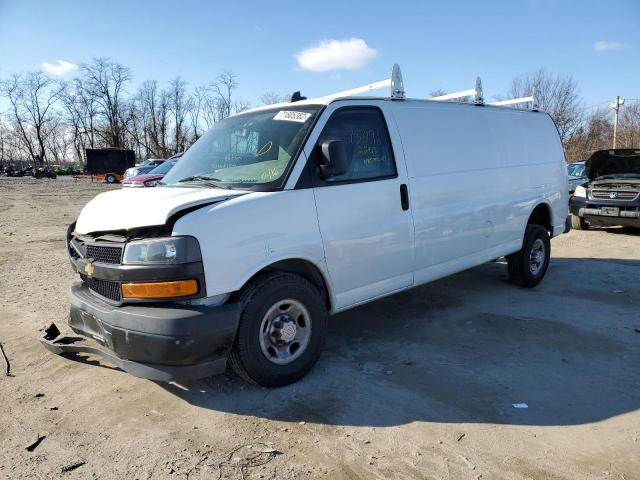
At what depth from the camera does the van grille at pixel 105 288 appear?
132 inches

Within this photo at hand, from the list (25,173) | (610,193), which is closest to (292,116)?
(610,193)

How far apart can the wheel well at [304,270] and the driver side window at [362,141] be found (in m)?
0.65

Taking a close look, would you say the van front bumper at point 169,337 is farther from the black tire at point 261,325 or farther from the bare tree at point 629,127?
the bare tree at point 629,127

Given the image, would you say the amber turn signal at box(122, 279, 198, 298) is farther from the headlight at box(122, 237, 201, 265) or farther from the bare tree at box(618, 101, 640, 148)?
the bare tree at box(618, 101, 640, 148)

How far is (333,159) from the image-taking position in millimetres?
3623

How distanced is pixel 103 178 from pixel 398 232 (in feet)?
149

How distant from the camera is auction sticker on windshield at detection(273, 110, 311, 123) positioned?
3.89 m

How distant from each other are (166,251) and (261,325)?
0.84m

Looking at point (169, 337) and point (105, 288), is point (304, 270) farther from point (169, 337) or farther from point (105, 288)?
point (105, 288)

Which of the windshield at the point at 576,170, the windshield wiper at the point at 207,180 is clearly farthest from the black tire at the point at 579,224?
the windshield wiper at the point at 207,180

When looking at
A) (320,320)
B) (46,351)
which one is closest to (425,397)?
(320,320)

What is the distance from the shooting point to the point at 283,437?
3.01 metres

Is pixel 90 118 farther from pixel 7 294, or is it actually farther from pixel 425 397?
pixel 425 397

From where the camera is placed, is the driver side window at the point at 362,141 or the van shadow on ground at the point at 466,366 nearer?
the van shadow on ground at the point at 466,366
